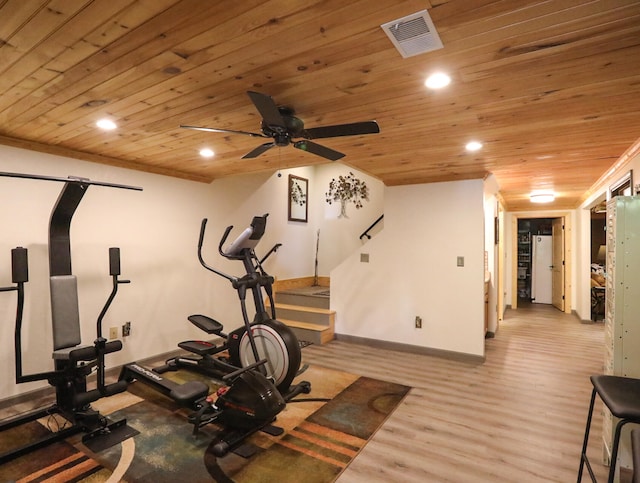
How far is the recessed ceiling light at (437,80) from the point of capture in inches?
73.6

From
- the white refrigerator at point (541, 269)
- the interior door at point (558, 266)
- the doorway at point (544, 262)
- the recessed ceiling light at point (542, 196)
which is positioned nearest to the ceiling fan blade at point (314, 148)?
the recessed ceiling light at point (542, 196)

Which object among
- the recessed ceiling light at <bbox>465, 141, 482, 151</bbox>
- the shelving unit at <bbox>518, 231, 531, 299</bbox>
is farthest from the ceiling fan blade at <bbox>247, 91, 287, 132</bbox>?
the shelving unit at <bbox>518, 231, 531, 299</bbox>

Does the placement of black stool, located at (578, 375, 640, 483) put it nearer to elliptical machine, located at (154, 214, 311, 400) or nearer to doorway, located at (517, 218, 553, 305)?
elliptical machine, located at (154, 214, 311, 400)

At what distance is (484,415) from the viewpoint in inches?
118

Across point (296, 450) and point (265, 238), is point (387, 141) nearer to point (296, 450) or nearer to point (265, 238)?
point (296, 450)

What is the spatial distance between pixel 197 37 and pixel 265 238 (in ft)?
14.0

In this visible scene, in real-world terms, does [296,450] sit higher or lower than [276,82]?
lower

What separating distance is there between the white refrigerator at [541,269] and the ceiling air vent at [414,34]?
933cm

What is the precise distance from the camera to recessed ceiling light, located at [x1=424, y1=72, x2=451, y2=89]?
1.87 meters

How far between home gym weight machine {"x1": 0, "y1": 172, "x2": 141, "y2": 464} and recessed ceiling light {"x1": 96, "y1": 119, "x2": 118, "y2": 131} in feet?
1.41

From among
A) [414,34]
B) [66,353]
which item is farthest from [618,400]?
[66,353]

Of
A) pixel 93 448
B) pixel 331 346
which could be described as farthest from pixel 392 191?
pixel 93 448

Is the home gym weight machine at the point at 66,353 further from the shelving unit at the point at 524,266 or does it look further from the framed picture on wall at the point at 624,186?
the shelving unit at the point at 524,266

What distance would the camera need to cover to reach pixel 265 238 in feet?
18.8
